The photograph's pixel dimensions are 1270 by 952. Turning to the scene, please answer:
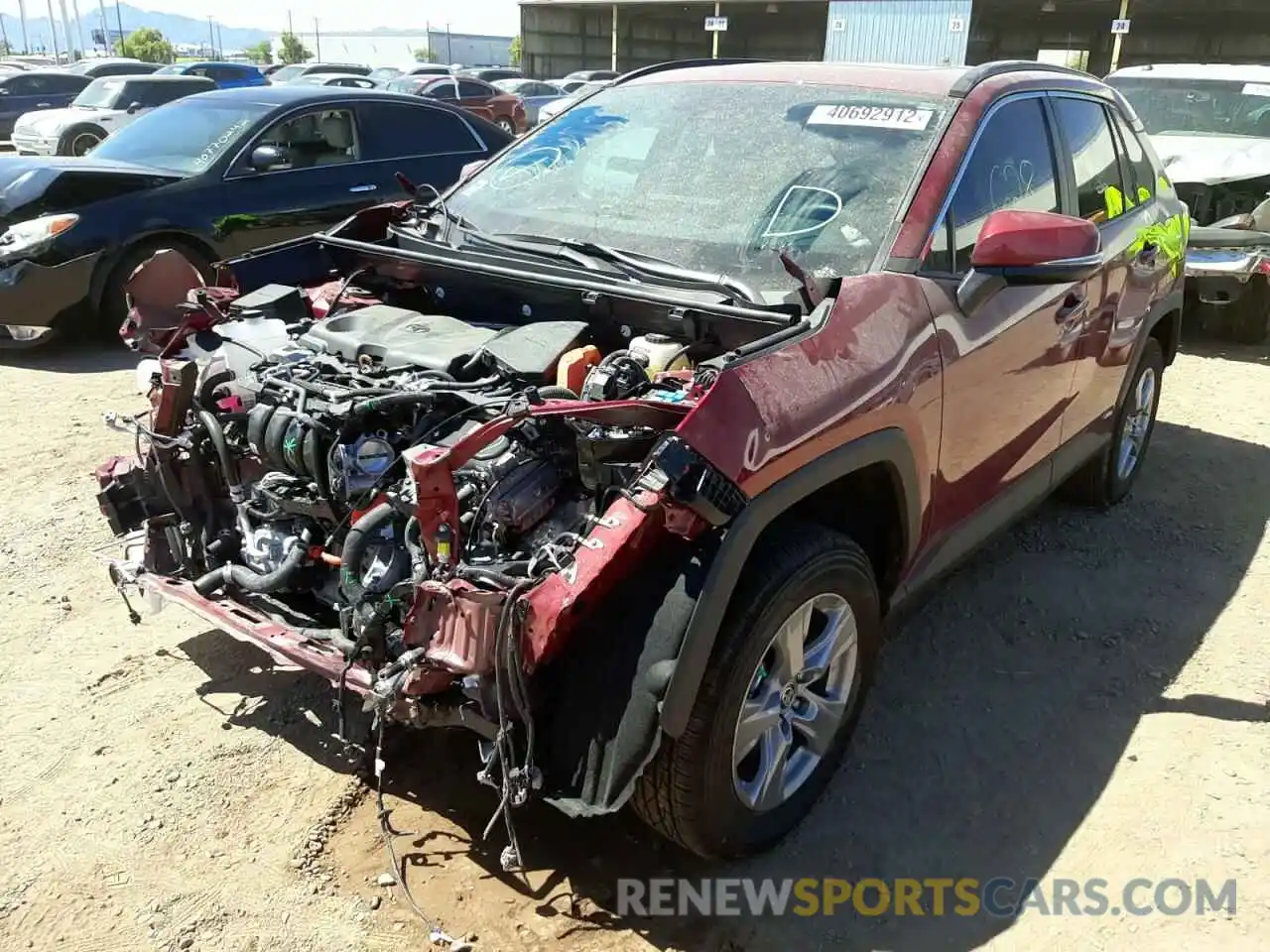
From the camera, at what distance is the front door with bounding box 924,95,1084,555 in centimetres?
308

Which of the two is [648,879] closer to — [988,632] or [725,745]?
[725,745]

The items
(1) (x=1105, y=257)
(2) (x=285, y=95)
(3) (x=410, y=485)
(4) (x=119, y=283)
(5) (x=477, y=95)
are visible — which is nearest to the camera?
(3) (x=410, y=485)

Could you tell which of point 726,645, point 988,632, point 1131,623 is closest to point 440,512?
point 726,645

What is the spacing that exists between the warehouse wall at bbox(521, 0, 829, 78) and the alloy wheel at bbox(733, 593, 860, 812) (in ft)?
133

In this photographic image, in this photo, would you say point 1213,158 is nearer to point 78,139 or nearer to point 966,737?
point 966,737

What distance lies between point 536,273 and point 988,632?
214cm

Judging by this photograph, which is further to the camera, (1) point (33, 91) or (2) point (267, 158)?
(1) point (33, 91)

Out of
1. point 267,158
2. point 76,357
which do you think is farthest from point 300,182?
point 76,357

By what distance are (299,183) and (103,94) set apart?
12207 mm

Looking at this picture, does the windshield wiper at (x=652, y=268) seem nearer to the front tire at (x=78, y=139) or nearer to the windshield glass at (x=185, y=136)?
the windshield glass at (x=185, y=136)

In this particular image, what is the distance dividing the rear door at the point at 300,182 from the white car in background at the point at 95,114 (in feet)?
32.3

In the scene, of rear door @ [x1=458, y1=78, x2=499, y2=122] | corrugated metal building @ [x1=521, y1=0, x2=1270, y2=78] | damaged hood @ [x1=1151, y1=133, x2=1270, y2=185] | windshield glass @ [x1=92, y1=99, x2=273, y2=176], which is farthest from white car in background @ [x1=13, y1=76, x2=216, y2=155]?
corrugated metal building @ [x1=521, y1=0, x2=1270, y2=78]

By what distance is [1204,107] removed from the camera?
30.6 feet

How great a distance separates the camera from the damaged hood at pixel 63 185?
6.91m
